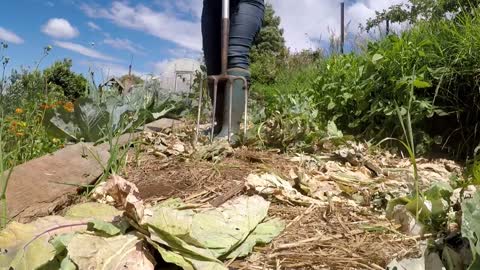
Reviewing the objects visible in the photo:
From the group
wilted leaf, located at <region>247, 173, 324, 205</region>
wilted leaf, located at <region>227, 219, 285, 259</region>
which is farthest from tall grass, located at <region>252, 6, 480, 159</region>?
wilted leaf, located at <region>227, 219, 285, 259</region>

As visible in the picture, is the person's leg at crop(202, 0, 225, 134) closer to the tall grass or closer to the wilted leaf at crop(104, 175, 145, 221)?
the tall grass

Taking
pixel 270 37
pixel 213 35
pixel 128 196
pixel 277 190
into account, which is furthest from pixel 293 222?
pixel 270 37

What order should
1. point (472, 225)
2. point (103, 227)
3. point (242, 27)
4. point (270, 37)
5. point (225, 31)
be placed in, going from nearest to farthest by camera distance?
point (472, 225)
point (103, 227)
point (225, 31)
point (242, 27)
point (270, 37)

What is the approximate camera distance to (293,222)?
1320 millimetres

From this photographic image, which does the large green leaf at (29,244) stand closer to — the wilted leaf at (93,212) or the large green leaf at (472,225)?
the wilted leaf at (93,212)

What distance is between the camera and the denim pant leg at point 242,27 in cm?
274

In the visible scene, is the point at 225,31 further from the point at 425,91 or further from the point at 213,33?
the point at 425,91

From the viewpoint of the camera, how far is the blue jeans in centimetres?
275

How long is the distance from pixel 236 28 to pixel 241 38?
7 cm

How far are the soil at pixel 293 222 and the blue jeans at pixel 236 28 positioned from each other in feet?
3.04

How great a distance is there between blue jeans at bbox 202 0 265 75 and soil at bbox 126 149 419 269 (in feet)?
3.04

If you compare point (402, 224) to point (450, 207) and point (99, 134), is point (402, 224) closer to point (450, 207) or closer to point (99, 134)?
point (450, 207)

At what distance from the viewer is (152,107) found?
3.30 metres

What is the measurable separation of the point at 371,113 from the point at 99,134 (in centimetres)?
152
